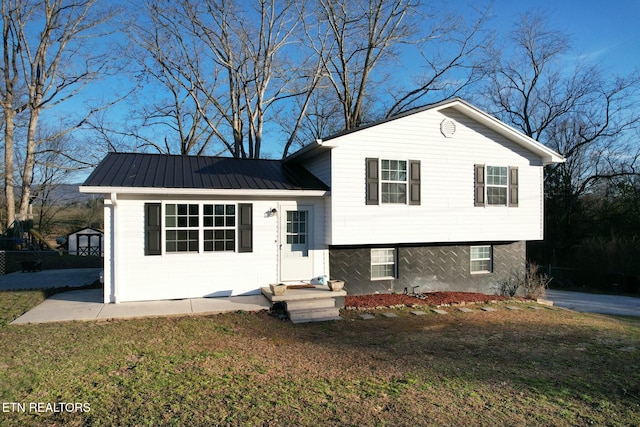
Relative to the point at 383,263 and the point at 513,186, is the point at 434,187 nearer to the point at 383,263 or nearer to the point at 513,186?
the point at 383,263

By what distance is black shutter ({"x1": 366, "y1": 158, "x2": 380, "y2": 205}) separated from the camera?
9.87m

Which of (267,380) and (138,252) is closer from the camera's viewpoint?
(267,380)

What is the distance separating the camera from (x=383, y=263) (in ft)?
35.6

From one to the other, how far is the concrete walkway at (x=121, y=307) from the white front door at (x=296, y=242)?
1053 millimetres

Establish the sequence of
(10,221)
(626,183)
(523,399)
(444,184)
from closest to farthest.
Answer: (523,399) < (444,184) < (10,221) < (626,183)

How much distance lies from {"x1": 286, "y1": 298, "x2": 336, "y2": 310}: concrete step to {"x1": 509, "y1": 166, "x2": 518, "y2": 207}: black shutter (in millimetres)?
6271

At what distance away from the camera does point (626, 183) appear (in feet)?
75.1

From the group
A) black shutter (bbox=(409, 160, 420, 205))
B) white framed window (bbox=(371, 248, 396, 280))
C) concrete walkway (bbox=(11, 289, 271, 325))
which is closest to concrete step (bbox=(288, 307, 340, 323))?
concrete walkway (bbox=(11, 289, 271, 325))

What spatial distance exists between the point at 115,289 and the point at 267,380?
18.4ft

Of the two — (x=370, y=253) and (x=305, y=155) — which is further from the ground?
(x=305, y=155)

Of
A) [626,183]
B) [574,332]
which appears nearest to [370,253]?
[574,332]

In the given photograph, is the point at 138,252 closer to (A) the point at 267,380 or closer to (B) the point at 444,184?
(A) the point at 267,380

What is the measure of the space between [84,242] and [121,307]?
15995 mm

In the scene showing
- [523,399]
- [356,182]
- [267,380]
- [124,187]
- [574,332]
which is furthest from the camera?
[356,182]
